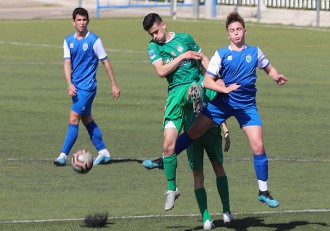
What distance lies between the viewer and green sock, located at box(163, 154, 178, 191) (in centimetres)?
1220

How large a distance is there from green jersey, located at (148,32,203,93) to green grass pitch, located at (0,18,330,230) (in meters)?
1.58

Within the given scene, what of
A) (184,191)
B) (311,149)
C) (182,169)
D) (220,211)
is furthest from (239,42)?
(311,149)

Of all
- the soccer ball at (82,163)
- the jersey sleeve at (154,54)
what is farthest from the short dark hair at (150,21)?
the soccer ball at (82,163)

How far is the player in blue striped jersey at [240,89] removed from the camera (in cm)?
1190

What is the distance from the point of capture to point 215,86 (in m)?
11.8

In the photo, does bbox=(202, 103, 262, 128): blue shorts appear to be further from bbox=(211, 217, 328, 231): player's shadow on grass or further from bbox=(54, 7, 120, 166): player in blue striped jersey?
bbox=(54, 7, 120, 166): player in blue striped jersey

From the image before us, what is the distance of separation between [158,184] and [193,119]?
299cm

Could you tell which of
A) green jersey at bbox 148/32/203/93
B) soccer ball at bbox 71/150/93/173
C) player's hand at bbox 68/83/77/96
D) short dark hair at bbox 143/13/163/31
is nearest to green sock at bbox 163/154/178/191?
green jersey at bbox 148/32/203/93

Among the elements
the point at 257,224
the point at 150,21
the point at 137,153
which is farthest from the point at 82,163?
the point at 137,153

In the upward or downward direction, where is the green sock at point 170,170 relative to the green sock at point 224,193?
upward

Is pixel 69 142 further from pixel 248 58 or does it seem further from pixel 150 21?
pixel 248 58

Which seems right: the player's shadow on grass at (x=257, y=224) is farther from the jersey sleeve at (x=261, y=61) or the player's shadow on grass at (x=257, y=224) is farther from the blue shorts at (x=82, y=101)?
the blue shorts at (x=82, y=101)

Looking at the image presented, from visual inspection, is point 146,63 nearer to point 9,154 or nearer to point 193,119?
point 9,154

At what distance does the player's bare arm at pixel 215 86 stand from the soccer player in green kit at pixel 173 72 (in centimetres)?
19
